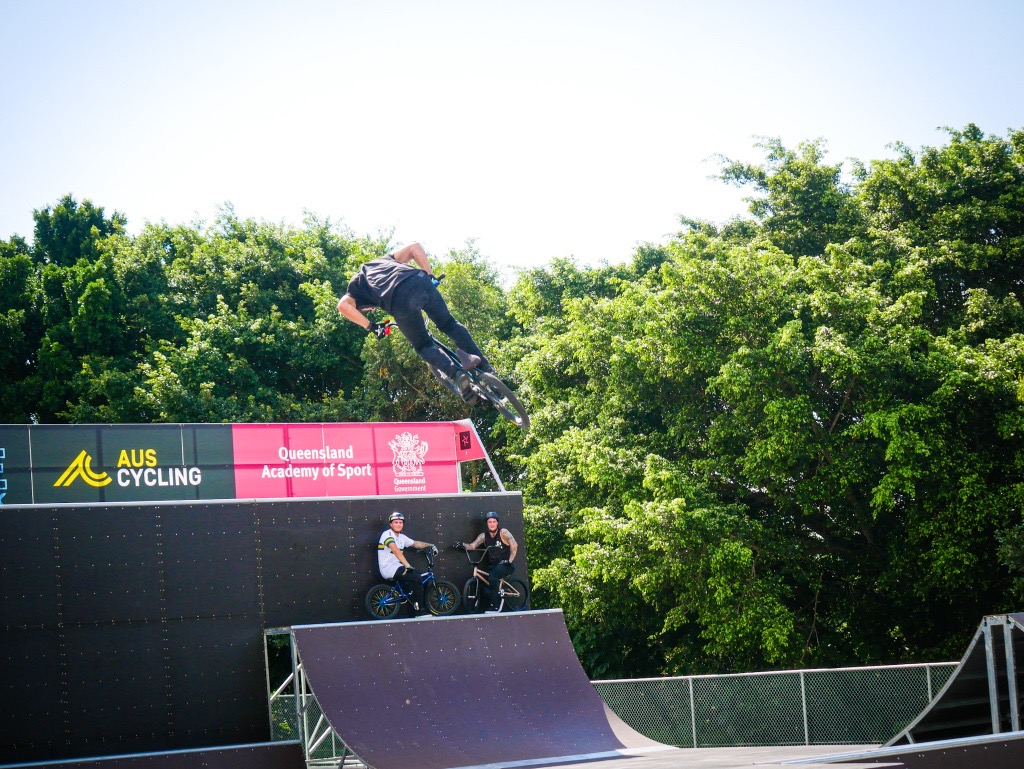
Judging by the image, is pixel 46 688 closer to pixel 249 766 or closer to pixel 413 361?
pixel 249 766

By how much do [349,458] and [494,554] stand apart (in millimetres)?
2596

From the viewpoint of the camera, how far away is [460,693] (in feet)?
46.2

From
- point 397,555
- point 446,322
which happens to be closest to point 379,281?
point 446,322

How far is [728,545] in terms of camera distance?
2147 cm

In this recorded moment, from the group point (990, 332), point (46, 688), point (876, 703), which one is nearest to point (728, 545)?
point (876, 703)

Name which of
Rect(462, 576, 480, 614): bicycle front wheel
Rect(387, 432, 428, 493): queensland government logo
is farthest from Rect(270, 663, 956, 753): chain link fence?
Rect(387, 432, 428, 493): queensland government logo

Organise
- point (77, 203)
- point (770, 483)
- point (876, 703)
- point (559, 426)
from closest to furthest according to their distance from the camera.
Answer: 1. point (876, 703)
2. point (770, 483)
3. point (559, 426)
4. point (77, 203)

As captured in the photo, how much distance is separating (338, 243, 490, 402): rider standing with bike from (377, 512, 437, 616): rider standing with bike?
10.9ft

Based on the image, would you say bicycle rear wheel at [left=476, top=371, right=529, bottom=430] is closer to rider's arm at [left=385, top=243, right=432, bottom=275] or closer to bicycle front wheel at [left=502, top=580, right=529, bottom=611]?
rider's arm at [left=385, top=243, right=432, bottom=275]

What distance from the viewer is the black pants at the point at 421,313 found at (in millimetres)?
12562

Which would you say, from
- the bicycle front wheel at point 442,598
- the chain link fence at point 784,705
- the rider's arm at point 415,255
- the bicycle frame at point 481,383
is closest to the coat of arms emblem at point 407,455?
the bicycle front wheel at point 442,598

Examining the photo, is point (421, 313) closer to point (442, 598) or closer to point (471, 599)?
point (442, 598)

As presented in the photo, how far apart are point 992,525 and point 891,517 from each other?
2591mm

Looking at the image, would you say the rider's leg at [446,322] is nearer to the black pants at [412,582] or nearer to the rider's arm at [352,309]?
the rider's arm at [352,309]
